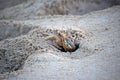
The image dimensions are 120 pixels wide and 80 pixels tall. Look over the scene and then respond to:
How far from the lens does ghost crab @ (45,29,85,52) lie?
4480 millimetres

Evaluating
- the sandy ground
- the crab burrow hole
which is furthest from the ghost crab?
the sandy ground

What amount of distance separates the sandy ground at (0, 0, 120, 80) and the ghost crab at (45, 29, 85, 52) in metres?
0.13

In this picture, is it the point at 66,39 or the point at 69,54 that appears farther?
the point at 66,39

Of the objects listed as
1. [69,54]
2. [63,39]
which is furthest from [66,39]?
[69,54]

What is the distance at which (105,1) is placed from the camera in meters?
7.35

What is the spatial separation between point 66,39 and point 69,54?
500 millimetres

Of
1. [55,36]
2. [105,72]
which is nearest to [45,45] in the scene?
[55,36]

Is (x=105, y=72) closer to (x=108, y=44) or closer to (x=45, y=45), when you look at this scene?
(x=108, y=44)

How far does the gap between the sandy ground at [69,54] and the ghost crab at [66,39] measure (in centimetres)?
13

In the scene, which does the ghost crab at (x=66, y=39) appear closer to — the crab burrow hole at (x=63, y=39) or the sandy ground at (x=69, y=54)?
the crab burrow hole at (x=63, y=39)

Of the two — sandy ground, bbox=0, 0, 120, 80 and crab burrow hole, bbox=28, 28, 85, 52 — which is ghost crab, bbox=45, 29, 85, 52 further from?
sandy ground, bbox=0, 0, 120, 80

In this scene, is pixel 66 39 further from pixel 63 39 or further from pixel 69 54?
pixel 69 54

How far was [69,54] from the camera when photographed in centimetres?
419

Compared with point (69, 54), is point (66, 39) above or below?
above
